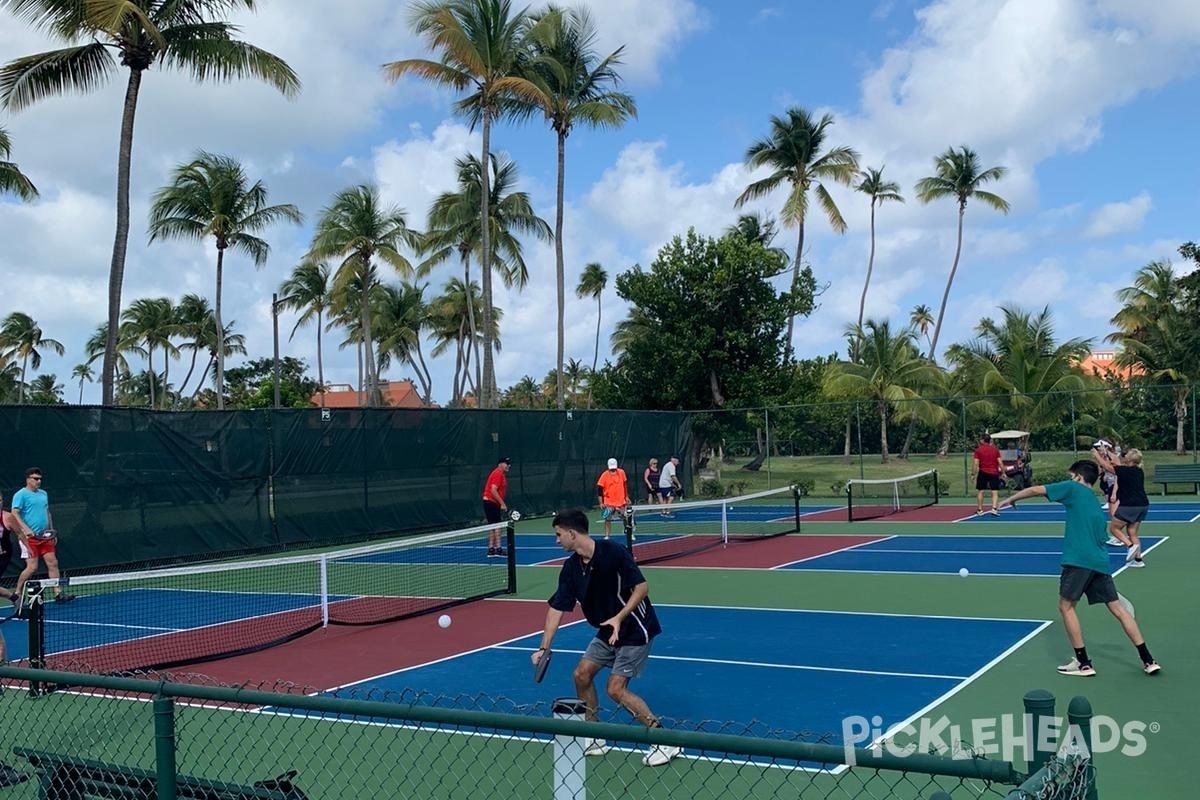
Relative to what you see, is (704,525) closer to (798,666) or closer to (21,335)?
(798,666)

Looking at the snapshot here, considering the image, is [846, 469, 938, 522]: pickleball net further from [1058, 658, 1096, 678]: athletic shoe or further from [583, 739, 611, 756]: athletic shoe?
[583, 739, 611, 756]: athletic shoe

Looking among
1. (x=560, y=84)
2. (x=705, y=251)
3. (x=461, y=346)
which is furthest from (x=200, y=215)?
(x=461, y=346)

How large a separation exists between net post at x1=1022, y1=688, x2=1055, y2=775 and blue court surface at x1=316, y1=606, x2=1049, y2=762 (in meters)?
4.18

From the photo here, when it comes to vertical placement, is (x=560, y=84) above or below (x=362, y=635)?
above

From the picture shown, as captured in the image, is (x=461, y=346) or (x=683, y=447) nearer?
(x=683, y=447)

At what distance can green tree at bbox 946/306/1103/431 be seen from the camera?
31859 millimetres

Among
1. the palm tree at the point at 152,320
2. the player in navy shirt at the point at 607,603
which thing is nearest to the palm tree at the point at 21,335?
the palm tree at the point at 152,320

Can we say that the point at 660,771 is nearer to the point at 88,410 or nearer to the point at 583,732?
the point at 583,732

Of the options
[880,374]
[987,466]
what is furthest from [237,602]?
[880,374]

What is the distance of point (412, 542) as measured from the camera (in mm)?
12953

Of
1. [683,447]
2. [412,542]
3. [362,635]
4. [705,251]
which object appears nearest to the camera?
[362,635]

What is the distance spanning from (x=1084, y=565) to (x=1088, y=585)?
0.62 feet

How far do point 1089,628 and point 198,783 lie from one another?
863 centimetres

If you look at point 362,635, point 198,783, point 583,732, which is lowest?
point 362,635
